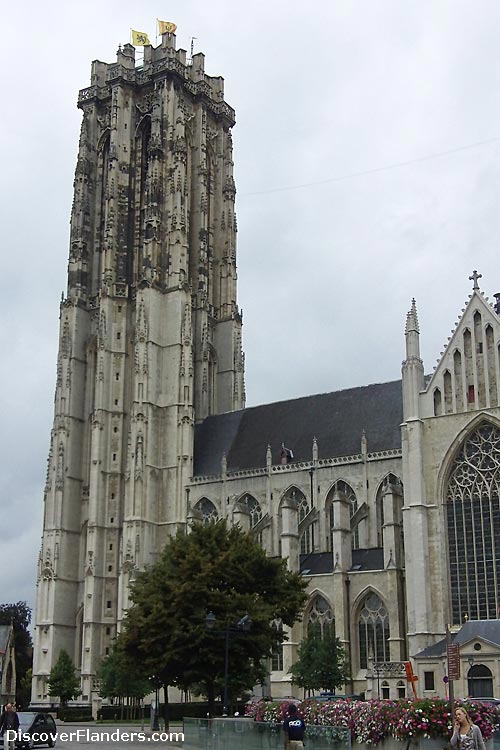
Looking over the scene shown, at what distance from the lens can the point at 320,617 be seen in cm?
5625

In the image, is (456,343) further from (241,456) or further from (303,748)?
(303,748)

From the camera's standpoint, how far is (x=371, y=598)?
5441 centimetres

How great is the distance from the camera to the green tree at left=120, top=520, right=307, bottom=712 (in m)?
37.2

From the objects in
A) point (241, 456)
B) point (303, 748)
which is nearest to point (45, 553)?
point (241, 456)

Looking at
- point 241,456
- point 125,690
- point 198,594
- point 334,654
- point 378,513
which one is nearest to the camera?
point 198,594

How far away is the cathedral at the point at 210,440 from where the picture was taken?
49.5 metres

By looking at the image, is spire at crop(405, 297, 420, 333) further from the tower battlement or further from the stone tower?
the tower battlement

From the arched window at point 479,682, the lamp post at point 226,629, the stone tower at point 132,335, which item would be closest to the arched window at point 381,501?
the stone tower at point 132,335

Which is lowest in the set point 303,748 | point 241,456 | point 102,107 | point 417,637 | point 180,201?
point 303,748

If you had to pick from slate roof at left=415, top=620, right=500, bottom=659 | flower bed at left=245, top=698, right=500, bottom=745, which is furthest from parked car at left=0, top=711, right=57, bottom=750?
slate roof at left=415, top=620, right=500, bottom=659

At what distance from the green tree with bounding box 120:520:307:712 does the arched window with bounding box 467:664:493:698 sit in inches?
335

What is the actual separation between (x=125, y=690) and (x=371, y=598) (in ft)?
47.8

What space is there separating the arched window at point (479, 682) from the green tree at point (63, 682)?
30.1 metres

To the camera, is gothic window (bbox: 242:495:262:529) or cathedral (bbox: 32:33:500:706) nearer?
cathedral (bbox: 32:33:500:706)
